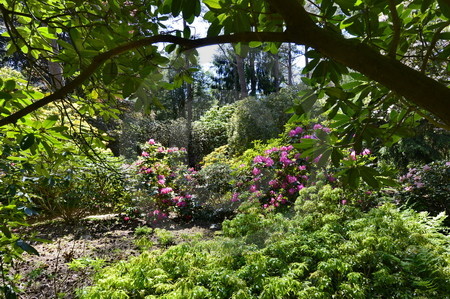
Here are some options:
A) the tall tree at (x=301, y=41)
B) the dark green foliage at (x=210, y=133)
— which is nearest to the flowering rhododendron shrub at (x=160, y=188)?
the dark green foliage at (x=210, y=133)

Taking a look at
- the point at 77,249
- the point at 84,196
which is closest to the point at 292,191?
the point at 77,249

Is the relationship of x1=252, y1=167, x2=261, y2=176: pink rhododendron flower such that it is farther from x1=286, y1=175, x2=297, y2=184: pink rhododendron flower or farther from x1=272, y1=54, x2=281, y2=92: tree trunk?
x1=272, y1=54, x2=281, y2=92: tree trunk

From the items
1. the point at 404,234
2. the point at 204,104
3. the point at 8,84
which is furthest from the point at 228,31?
the point at 204,104

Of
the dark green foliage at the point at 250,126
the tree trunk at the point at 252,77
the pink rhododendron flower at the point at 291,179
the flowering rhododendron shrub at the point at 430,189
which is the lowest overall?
the flowering rhododendron shrub at the point at 430,189

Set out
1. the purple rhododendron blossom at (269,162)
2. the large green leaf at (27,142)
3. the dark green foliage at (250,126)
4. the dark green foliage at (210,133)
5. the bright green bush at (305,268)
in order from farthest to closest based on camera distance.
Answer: the dark green foliage at (210,133)
the dark green foliage at (250,126)
the purple rhododendron blossom at (269,162)
the bright green bush at (305,268)
the large green leaf at (27,142)

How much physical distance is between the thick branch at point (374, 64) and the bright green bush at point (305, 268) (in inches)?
70.6

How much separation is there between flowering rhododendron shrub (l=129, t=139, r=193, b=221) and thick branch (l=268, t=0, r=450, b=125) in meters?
5.20

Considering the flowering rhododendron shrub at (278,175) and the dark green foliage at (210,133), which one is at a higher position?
the dark green foliage at (210,133)

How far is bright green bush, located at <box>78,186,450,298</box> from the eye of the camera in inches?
78.2

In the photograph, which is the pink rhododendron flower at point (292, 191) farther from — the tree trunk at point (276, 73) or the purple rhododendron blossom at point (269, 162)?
the tree trunk at point (276, 73)

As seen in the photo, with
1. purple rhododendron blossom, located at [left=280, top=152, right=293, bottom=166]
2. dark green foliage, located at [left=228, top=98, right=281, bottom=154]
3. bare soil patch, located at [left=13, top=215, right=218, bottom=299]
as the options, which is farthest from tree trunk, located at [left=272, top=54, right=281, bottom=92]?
bare soil patch, located at [left=13, top=215, right=218, bottom=299]

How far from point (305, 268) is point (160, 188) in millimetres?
3960

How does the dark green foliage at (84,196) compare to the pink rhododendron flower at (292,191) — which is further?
the pink rhododendron flower at (292,191)

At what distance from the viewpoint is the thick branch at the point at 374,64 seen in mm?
366
